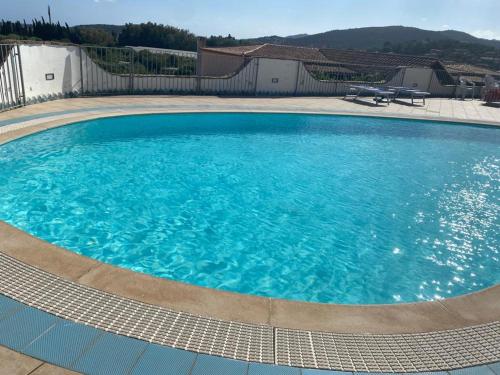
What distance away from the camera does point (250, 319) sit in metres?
3.30

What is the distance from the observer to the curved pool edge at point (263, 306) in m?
3.36

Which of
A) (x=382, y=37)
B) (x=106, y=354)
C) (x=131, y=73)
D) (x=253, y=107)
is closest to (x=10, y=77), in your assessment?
(x=131, y=73)

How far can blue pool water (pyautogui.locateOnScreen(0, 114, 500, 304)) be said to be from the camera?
4.88 meters

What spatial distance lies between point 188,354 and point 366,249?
351 cm

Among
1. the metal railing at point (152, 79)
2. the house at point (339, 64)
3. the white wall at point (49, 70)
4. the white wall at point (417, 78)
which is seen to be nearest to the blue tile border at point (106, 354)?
the metal railing at point (152, 79)

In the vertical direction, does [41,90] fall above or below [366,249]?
above

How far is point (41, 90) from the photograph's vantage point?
36.6 feet

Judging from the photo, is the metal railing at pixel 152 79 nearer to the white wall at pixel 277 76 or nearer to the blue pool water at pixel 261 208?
the white wall at pixel 277 76

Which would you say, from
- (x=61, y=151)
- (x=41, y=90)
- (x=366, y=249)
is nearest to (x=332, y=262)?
(x=366, y=249)

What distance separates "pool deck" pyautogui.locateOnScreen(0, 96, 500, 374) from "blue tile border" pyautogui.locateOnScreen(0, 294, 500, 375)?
0.06 metres

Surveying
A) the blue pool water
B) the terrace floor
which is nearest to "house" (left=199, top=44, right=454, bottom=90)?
the terrace floor

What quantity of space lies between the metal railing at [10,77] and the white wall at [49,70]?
21 centimetres

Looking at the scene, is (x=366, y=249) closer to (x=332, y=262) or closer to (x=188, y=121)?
(x=332, y=262)

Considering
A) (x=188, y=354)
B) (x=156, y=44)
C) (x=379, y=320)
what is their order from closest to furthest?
1. (x=188, y=354)
2. (x=379, y=320)
3. (x=156, y=44)
